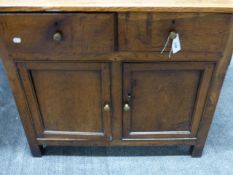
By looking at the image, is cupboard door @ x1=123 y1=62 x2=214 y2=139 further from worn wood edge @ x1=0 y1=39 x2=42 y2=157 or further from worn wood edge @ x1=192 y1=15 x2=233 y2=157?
worn wood edge @ x1=0 y1=39 x2=42 y2=157

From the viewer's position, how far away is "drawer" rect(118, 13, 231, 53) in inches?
29.1

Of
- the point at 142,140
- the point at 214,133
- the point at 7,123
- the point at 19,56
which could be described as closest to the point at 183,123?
the point at 142,140

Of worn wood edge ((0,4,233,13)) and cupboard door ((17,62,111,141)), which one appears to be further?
cupboard door ((17,62,111,141))

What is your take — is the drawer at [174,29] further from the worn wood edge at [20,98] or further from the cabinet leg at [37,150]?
the cabinet leg at [37,150]

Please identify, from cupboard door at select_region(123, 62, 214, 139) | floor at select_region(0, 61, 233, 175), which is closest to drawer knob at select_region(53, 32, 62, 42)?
cupboard door at select_region(123, 62, 214, 139)

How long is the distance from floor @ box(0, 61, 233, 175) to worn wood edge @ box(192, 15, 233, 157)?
0.07 m

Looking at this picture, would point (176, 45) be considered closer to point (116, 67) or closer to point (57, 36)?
point (116, 67)

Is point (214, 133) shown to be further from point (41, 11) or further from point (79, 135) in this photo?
point (41, 11)

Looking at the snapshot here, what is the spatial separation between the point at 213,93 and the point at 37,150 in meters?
0.73

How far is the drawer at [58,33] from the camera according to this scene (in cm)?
74

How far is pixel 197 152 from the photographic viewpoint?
3.79ft

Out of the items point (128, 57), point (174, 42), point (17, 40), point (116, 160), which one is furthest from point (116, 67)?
point (116, 160)

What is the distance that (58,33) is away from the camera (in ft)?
2.50

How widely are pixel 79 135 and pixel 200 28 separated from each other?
0.60m
